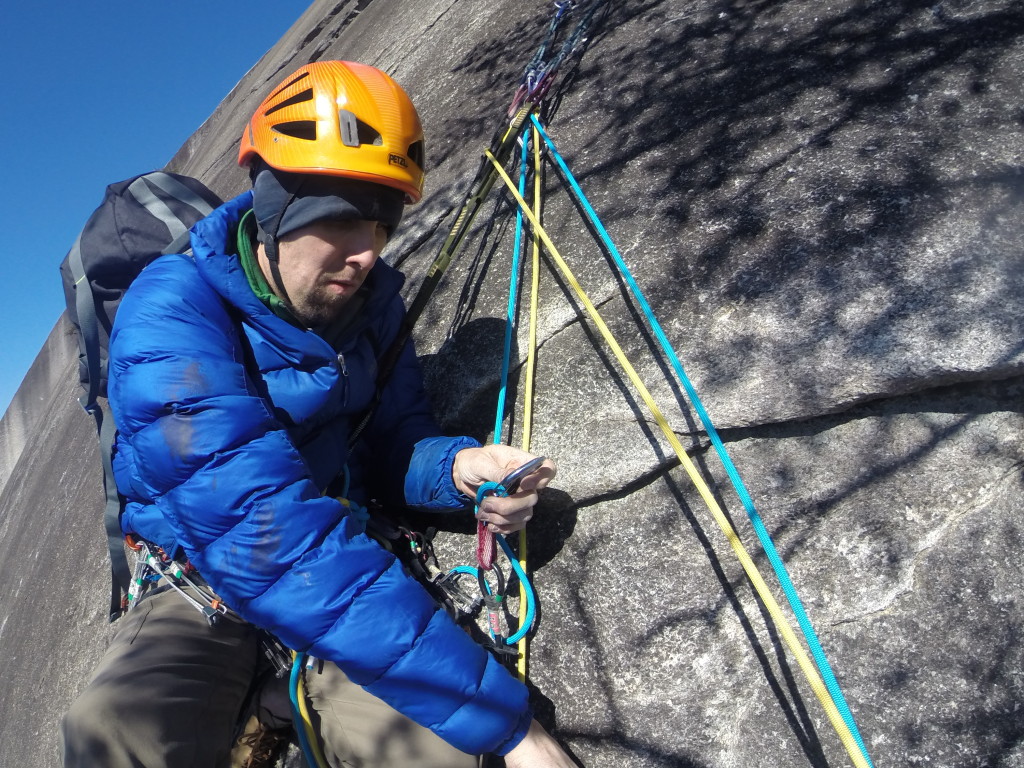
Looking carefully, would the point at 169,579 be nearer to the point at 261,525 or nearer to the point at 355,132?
the point at 261,525

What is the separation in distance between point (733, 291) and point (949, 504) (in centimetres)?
98

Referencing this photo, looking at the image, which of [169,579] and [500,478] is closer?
[500,478]

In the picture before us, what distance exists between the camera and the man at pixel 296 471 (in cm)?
197

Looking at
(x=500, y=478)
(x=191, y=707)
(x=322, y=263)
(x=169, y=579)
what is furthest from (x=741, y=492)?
(x=169, y=579)

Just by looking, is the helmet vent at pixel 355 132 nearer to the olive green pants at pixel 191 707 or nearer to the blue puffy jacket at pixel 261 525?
the blue puffy jacket at pixel 261 525

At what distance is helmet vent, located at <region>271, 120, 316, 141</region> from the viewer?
2354 millimetres

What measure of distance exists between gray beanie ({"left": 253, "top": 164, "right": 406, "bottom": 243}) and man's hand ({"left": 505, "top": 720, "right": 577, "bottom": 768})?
166 centimetres

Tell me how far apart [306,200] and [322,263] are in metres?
0.20

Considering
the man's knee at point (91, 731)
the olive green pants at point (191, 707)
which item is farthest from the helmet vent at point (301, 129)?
the man's knee at point (91, 731)

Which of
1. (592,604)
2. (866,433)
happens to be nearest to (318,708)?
(592,604)

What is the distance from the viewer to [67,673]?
4012 millimetres

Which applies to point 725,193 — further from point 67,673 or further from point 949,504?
point 67,673

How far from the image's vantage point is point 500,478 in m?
2.50

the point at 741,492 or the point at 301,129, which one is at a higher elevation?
the point at 301,129
